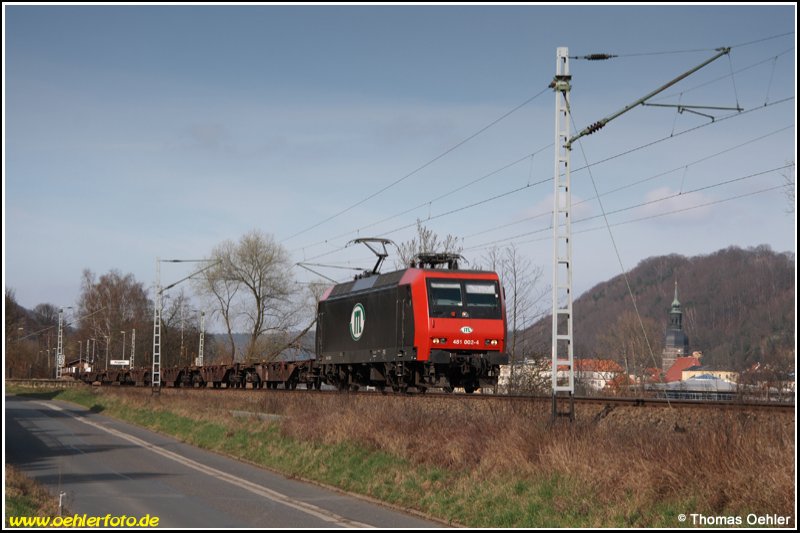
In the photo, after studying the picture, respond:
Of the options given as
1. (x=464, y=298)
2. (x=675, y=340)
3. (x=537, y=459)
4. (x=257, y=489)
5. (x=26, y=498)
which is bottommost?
(x=675, y=340)

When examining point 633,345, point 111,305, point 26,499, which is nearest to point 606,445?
point 26,499

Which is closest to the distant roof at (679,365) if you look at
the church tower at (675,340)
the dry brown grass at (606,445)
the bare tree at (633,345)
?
the church tower at (675,340)

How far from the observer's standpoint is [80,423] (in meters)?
41.3

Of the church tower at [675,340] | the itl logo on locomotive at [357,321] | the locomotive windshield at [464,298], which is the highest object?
the locomotive windshield at [464,298]

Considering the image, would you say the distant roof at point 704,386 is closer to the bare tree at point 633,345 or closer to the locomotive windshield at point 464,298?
the locomotive windshield at point 464,298

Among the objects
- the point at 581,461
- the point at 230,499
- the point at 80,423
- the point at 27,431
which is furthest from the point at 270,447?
the point at 80,423

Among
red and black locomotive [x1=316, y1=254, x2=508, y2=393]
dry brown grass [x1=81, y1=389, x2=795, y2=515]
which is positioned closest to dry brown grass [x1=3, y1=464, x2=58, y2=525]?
dry brown grass [x1=81, y1=389, x2=795, y2=515]

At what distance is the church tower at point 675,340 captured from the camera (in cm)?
13650

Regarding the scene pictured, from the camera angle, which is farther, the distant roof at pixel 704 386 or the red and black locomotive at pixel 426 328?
the distant roof at pixel 704 386

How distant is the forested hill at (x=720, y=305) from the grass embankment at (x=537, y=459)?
227ft

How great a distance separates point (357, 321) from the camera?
3362 centimetres

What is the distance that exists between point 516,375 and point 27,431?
61.4 ft

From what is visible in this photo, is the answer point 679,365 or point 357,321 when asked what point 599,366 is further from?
point 679,365

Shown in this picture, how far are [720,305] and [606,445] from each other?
138574 mm
